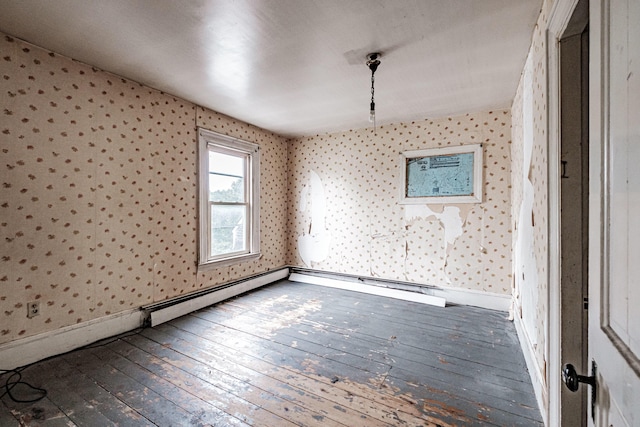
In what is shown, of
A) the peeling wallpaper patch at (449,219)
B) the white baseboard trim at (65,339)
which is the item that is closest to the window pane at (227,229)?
the white baseboard trim at (65,339)

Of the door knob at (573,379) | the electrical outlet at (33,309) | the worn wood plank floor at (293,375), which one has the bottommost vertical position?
the worn wood plank floor at (293,375)

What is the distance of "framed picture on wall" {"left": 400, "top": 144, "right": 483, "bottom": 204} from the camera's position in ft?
11.7

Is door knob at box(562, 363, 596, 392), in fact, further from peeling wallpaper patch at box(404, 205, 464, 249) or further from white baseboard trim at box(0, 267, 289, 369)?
white baseboard trim at box(0, 267, 289, 369)

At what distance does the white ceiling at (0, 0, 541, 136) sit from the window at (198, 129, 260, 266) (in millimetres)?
803

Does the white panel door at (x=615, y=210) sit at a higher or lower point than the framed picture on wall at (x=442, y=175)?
lower

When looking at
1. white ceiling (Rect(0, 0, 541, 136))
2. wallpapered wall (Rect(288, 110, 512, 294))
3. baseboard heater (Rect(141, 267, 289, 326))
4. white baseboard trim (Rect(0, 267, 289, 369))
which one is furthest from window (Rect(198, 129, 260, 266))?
wallpapered wall (Rect(288, 110, 512, 294))

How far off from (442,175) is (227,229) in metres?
3.08

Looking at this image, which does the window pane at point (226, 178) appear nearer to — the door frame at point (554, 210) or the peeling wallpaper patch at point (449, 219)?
the peeling wallpaper patch at point (449, 219)

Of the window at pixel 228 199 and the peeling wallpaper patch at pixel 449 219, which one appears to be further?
the peeling wallpaper patch at pixel 449 219

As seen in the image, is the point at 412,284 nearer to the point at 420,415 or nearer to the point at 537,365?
the point at 537,365

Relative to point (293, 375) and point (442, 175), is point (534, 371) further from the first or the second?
point (442, 175)

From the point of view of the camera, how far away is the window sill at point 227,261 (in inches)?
140

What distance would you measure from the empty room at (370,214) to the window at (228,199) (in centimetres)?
4

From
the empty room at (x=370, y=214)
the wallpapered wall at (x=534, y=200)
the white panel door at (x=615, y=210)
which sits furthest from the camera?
the wallpapered wall at (x=534, y=200)
